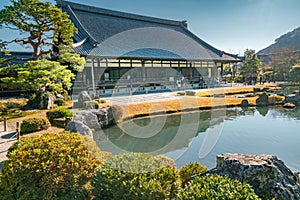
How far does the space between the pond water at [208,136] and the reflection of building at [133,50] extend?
7594 millimetres

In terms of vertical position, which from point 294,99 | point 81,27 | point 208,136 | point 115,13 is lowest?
point 208,136

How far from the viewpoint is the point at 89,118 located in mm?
9375

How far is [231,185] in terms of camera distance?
7.19 ft

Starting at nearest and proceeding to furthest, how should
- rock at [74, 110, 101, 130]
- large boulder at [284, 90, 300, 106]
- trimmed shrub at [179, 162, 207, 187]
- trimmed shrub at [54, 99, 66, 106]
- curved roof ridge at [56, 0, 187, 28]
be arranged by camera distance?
trimmed shrub at [179, 162, 207, 187], rock at [74, 110, 101, 130], trimmed shrub at [54, 99, 66, 106], large boulder at [284, 90, 300, 106], curved roof ridge at [56, 0, 187, 28]

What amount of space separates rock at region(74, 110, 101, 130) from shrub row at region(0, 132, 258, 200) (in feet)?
18.6

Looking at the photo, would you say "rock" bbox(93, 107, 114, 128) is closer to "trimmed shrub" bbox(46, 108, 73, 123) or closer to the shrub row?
"trimmed shrub" bbox(46, 108, 73, 123)

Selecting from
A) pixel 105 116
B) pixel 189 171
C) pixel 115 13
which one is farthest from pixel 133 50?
pixel 189 171

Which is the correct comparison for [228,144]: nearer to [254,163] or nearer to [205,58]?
[254,163]

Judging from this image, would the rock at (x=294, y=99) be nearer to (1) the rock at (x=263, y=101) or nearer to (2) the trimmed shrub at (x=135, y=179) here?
(1) the rock at (x=263, y=101)

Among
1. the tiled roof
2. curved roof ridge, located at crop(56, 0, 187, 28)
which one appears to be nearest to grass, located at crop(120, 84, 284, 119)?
the tiled roof

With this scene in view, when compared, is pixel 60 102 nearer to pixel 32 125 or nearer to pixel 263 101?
pixel 32 125

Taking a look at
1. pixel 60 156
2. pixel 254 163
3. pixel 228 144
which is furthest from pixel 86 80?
pixel 254 163

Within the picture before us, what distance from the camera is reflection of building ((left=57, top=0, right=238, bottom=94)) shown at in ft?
56.9

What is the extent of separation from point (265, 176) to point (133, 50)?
681 inches
